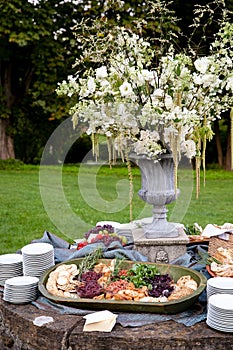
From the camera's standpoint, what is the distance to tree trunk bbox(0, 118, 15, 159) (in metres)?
14.0

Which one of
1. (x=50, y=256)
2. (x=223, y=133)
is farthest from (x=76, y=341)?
(x=223, y=133)

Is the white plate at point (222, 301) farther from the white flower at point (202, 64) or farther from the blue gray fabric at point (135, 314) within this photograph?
the white flower at point (202, 64)

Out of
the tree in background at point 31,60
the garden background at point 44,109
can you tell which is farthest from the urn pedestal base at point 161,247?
the tree in background at point 31,60

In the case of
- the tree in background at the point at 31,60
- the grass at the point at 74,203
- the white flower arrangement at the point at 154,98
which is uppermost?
the tree in background at the point at 31,60

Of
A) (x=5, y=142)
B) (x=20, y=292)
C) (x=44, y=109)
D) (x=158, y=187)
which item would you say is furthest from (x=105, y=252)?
(x=44, y=109)

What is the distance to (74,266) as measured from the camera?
10.5 ft

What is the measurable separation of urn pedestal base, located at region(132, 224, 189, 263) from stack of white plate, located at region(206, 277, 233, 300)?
595 millimetres

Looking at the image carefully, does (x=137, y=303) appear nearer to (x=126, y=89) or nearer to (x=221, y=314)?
(x=221, y=314)

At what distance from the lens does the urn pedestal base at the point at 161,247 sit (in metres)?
3.37

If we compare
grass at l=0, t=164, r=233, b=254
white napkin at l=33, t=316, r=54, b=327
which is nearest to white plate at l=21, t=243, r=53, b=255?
white napkin at l=33, t=316, r=54, b=327

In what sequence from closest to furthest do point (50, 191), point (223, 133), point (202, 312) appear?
1. point (202, 312)
2. point (50, 191)
3. point (223, 133)

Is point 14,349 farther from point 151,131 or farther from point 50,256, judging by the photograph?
point 151,131

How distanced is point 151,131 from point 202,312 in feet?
3.73

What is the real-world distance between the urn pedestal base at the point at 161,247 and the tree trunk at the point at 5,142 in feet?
36.7
